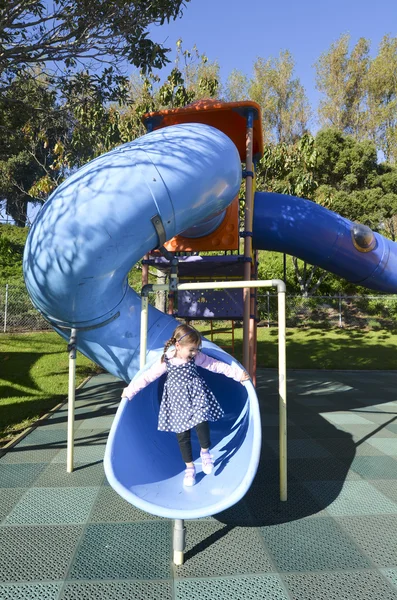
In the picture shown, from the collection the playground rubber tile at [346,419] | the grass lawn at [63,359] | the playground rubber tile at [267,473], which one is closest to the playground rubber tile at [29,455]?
the grass lawn at [63,359]

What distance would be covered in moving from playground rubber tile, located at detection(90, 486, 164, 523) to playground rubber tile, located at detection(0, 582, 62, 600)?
2.66ft

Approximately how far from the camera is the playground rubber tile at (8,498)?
3348 mm

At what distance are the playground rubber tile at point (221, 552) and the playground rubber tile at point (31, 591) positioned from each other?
0.70 m

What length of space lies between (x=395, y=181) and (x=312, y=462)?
19.7 m

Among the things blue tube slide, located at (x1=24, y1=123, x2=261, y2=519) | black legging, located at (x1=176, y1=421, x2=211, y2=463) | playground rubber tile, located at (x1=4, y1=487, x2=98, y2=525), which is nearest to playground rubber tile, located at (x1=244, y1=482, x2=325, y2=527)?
blue tube slide, located at (x1=24, y1=123, x2=261, y2=519)

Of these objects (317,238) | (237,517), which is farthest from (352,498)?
(317,238)

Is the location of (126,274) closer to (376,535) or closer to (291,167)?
(376,535)

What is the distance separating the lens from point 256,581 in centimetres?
248

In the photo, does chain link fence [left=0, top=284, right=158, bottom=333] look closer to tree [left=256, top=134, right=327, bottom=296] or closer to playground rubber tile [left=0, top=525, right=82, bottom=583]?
tree [left=256, top=134, right=327, bottom=296]

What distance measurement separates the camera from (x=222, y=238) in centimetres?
546

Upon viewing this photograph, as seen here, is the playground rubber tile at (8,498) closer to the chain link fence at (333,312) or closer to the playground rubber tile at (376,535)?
the playground rubber tile at (376,535)

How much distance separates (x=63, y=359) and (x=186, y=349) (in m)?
9.08

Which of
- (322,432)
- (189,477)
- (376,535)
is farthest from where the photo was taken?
(322,432)

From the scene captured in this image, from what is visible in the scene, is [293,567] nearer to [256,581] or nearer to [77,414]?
[256,581]
